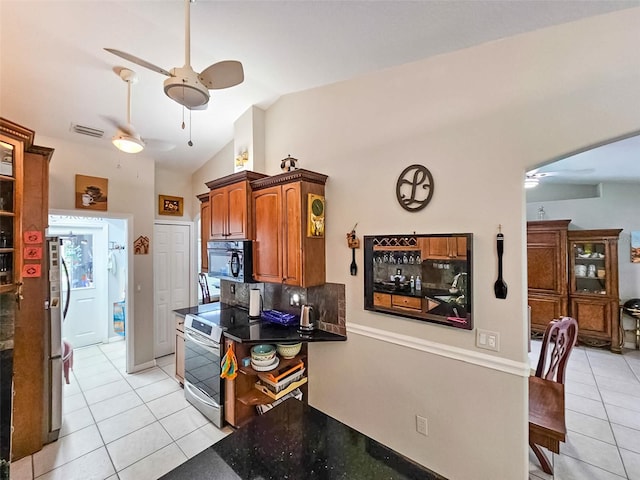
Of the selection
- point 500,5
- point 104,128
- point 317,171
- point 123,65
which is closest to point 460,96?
point 500,5

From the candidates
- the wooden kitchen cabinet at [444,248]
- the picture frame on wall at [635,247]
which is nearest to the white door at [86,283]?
the wooden kitchen cabinet at [444,248]

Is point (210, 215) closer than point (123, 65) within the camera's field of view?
No

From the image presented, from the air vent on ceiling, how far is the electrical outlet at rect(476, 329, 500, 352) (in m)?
4.29

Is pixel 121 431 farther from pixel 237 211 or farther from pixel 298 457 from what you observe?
pixel 298 457

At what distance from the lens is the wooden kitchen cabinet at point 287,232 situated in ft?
8.00

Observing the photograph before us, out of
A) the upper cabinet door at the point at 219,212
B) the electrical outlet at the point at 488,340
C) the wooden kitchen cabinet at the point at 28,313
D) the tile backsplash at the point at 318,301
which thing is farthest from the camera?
the upper cabinet door at the point at 219,212

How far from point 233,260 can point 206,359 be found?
1022 mm

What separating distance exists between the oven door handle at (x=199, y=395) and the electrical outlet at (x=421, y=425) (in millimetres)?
1801

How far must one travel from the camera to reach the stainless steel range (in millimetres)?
2582

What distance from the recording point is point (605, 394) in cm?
298

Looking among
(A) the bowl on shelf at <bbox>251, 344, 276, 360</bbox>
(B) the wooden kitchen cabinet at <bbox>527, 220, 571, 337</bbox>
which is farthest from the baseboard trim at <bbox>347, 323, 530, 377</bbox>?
(B) the wooden kitchen cabinet at <bbox>527, 220, 571, 337</bbox>

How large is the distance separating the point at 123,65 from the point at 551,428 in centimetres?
423

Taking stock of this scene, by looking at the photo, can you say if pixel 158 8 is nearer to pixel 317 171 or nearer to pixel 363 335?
pixel 317 171

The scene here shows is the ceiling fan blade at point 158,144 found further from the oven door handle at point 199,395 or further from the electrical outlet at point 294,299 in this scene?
the oven door handle at point 199,395
